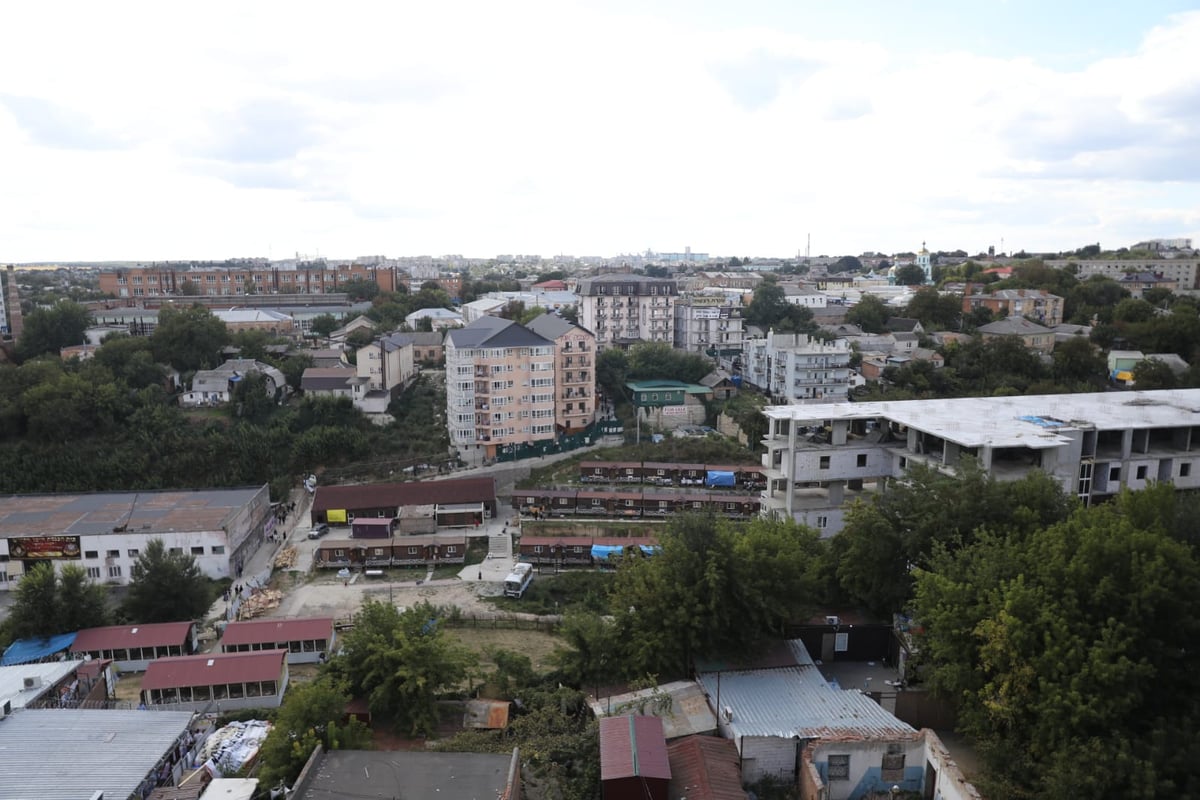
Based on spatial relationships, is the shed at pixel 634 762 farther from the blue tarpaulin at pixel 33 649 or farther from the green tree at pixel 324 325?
the green tree at pixel 324 325

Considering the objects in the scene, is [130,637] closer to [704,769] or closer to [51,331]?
[704,769]

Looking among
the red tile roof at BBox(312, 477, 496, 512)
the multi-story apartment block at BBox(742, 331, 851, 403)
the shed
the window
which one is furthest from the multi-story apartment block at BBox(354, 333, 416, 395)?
the window

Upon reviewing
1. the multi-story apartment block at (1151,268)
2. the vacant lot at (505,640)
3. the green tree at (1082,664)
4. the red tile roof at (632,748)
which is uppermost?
the multi-story apartment block at (1151,268)

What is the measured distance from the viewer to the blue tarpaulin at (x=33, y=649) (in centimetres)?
1420

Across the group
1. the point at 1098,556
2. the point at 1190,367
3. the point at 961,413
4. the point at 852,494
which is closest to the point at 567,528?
the point at 852,494

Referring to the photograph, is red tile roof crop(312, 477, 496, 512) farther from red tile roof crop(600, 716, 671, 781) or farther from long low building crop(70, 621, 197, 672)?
red tile roof crop(600, 716, 671, 781)

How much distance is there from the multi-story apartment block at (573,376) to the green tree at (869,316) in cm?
1977

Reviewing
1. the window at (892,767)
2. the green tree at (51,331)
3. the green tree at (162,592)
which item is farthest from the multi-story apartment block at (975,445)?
the green tree at (51,331)

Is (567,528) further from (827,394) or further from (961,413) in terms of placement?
(827,394)

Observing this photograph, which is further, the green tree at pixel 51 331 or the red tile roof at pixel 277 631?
the green tree at pixel 51 331

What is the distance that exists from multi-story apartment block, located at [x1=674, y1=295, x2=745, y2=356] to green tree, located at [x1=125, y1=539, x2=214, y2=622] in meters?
28.0

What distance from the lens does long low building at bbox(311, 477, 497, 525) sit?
76.8 feet

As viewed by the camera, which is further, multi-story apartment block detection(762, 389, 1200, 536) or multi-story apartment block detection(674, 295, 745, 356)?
multi-story apartment block detection(674, 295, 745, 356)

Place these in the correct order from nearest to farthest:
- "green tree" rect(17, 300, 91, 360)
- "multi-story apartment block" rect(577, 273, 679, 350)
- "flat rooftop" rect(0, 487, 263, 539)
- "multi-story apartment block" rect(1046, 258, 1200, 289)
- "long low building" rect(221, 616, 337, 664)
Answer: "long low building" rect(221, 616, 337, 664), "flat rooftop" rect(0, 487, 263, 539), "green tree" rect(17, 300, 91, 360), "multi-story apartment block" rect(577, 273, 679, 350), "multi-story apartment block" rect(1046, 258, 1200, 289)
